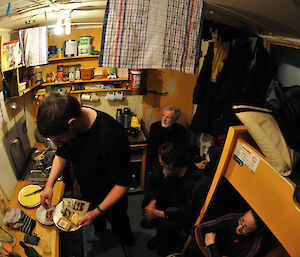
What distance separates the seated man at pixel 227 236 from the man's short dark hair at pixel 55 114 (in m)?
1.48

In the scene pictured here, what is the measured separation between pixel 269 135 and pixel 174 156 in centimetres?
124

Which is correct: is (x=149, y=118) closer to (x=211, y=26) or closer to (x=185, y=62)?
(x=211, y=26)

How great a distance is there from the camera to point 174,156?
2.22m

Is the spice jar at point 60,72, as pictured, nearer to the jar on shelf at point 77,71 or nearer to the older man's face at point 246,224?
the jar on shelf at point 77,71

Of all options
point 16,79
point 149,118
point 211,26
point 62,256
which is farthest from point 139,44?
point 149,118

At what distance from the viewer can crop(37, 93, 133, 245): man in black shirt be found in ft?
4.09

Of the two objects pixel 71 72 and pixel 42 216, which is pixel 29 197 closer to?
pixel 42 216

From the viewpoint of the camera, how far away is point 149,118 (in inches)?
146

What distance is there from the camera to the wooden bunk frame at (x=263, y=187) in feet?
3.15

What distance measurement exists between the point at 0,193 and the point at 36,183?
1.25 ft

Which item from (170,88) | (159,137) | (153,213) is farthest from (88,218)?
(170,88)

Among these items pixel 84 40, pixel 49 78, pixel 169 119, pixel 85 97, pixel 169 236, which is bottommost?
pixel 169 236

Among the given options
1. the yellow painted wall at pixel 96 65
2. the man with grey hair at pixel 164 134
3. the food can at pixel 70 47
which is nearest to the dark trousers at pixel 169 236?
the man with grey hair at pixel 164 134

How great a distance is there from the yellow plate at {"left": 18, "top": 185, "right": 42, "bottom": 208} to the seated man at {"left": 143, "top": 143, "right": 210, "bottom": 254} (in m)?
1.14
